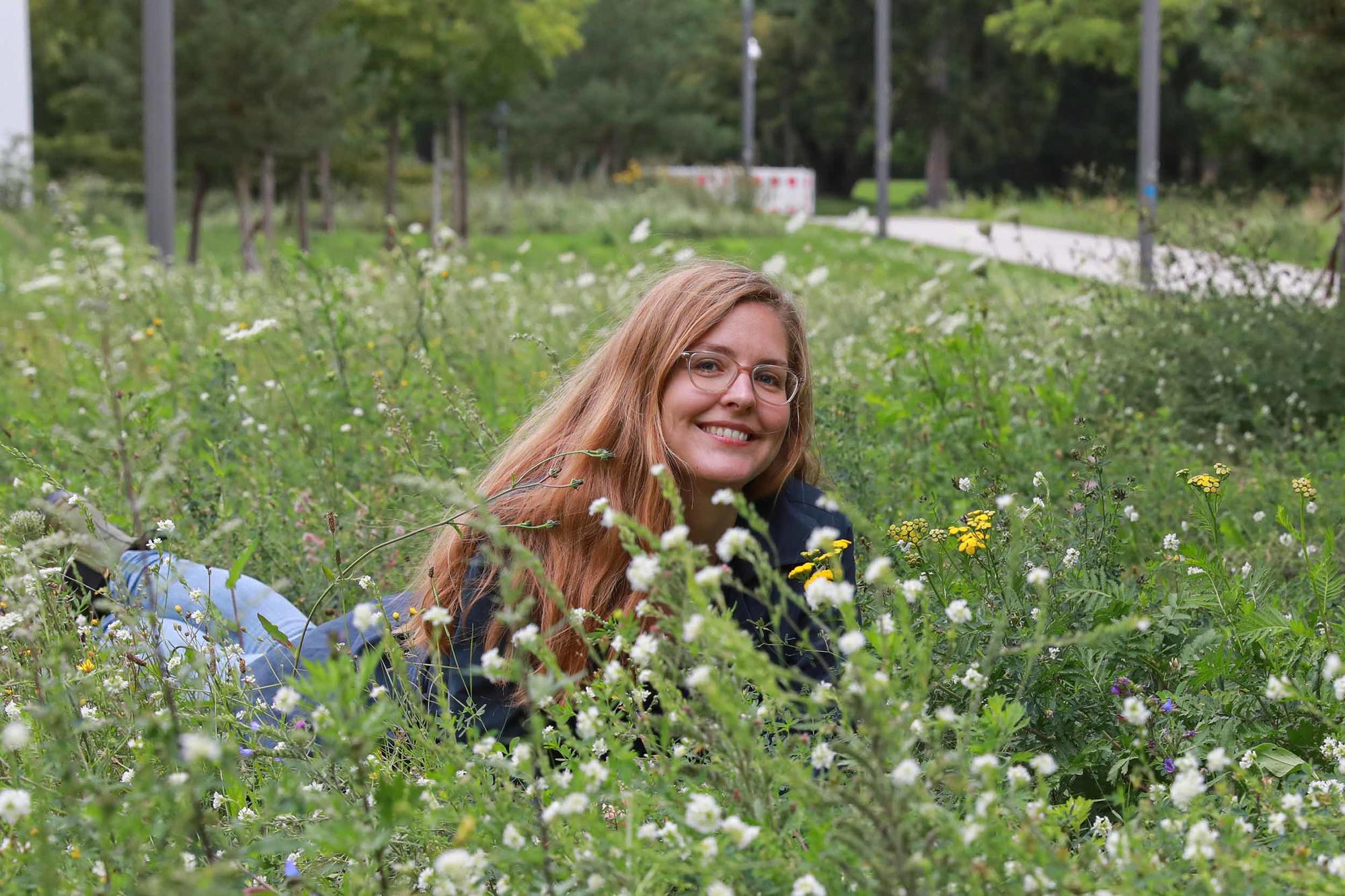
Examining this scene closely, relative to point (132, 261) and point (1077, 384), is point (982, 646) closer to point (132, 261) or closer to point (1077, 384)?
point (1077, 384)

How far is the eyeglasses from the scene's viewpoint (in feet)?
10.3

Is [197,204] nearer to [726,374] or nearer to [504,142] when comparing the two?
[726,374]

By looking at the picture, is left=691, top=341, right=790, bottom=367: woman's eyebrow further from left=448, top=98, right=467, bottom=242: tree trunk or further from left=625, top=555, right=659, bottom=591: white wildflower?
left=448, top=98, right=467, bottom=242: tree trunk

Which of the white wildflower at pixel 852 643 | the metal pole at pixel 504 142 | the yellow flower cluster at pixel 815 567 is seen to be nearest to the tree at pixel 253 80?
the yellow flower cluster at pixel 815 567

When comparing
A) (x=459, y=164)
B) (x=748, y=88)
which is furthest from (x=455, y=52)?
(x=748, y=88)

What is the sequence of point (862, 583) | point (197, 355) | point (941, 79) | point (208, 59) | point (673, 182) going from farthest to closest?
point (941, 79)
point (673, 182)
point (208, 59)
point (197, 355)
point (862, 583)

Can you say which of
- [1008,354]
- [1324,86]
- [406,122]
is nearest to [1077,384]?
[1008,354]

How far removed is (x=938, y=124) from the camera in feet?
140

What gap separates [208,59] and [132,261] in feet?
19.5

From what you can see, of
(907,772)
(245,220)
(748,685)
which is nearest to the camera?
(907,772)

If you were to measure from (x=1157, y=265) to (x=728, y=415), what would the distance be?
644 centimetres

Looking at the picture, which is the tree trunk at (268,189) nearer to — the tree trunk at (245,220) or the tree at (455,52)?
the tree trunk at (245,220)

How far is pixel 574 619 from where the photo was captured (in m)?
1.95

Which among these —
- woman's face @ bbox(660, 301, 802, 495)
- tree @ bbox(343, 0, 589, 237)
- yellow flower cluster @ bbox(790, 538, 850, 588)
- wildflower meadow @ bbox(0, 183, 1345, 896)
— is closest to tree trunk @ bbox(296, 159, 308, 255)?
tree @ bbox(343, 0, 589, 237)
